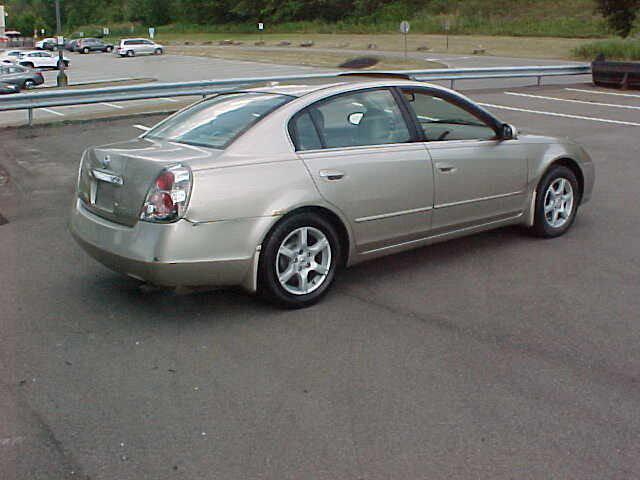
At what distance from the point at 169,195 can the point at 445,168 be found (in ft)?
7.43

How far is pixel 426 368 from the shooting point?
14.9 feet

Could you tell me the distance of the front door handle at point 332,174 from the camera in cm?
555

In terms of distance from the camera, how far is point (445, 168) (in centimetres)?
621

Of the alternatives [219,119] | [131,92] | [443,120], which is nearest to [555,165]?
[443,120]

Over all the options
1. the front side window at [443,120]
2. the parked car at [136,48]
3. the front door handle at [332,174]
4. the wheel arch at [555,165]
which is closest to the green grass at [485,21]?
the parked car at [136,48]

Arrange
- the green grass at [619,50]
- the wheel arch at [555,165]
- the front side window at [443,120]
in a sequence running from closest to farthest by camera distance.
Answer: the front side window at [443,120]
the wheel arch at [555,165]
the green grass at [619,50]

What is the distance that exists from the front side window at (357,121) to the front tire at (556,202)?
1.64 meters

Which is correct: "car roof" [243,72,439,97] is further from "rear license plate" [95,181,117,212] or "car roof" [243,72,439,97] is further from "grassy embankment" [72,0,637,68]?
Result: "grassy embankment" [72,0,637,68]

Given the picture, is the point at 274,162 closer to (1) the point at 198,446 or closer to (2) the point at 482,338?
(2) the point at 482,338

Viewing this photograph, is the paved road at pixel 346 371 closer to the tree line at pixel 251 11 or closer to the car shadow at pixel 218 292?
the car shadow at pixel 218 292

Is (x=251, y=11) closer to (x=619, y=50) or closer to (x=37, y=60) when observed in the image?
(x=37, y=60)

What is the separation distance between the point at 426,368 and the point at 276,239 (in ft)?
4.56

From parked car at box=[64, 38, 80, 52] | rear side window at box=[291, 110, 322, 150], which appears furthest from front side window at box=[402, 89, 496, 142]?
parked car at box=[64, 38, 80, 52]

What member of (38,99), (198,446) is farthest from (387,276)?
(38,99)
